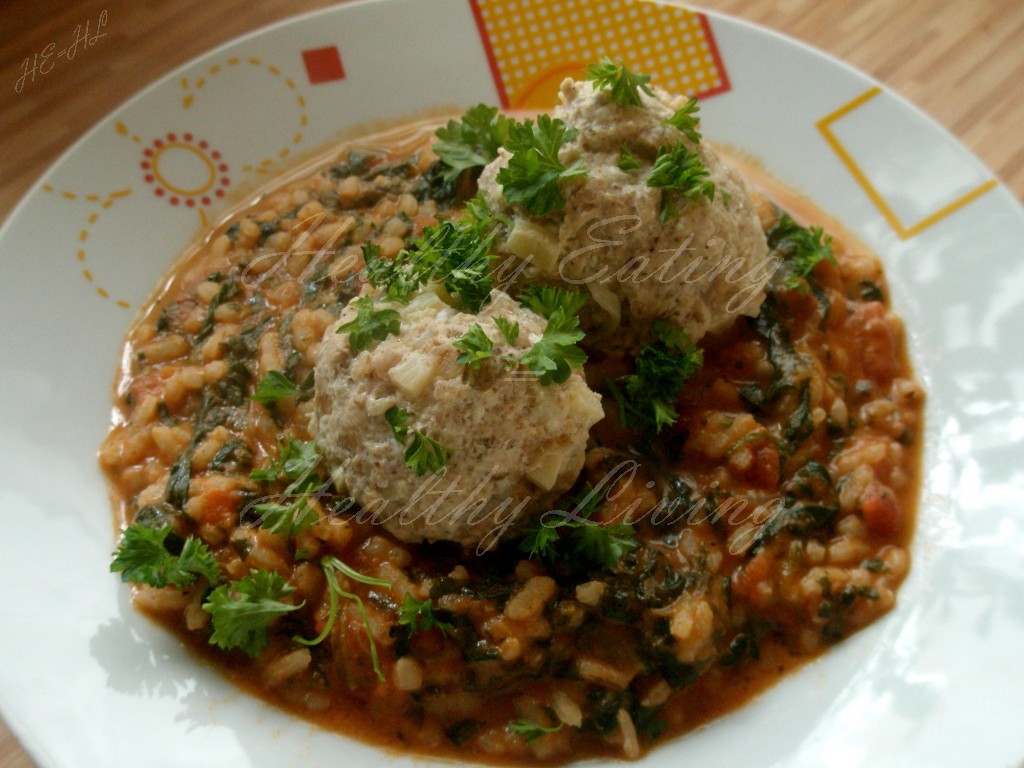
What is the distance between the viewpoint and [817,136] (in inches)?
213

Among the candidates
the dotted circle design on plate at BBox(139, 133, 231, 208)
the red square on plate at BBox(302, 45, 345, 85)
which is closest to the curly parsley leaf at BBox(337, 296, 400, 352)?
the dotted circle design on plate at BBox(139, 133, 231, 208)

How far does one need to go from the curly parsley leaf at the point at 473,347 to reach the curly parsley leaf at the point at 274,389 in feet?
3.96

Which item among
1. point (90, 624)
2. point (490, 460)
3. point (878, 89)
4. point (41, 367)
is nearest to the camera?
point (490, 460)

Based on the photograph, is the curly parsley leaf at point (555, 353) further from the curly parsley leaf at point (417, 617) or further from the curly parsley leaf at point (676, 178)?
the curly parsley leaf at point (417, 617)

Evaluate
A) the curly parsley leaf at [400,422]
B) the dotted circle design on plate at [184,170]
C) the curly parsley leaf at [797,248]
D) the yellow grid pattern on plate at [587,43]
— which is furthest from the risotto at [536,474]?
the yellow grid pattern on plate at [587,43]

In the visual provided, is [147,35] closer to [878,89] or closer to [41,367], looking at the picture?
[41,367]

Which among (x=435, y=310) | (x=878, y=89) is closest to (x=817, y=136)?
(x=878, y=89)

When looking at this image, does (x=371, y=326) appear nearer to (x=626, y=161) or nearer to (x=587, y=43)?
(x=626, y=161)

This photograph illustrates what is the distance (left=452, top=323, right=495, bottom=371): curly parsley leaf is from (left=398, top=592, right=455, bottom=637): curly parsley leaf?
1017 mm

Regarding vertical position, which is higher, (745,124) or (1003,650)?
(745,124)

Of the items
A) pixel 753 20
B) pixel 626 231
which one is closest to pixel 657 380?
pixel 626 231

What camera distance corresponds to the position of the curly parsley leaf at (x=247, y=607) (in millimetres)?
3568

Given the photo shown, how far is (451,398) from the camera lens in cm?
337

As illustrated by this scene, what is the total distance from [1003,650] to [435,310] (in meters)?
2.81
